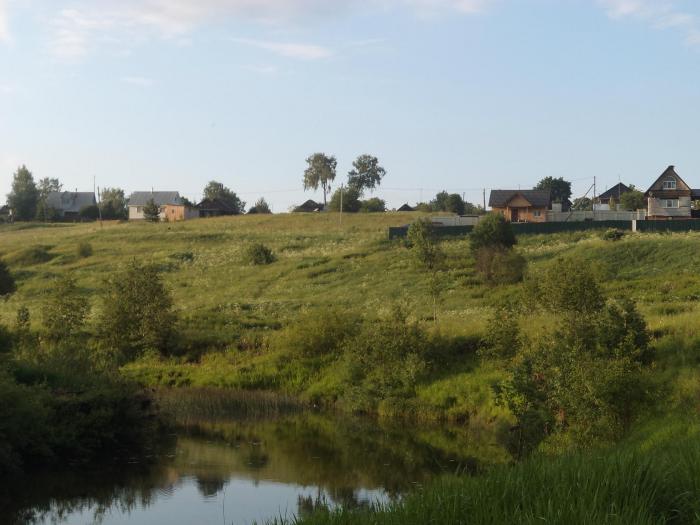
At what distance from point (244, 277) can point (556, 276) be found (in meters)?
37.3

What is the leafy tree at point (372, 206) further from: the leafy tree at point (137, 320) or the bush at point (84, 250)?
the leafy tree at point (137, 320)

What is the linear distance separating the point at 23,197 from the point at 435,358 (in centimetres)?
12499

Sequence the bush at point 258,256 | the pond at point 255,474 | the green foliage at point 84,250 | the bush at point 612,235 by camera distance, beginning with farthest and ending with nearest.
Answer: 1. the green foliage at point 84,250
2. the bush at point 258,256
3. the bush at point 612,235
4. the pond at point 255,474

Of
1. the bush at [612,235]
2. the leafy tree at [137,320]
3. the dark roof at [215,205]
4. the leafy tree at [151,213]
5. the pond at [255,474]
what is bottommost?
the pond at [255,474]

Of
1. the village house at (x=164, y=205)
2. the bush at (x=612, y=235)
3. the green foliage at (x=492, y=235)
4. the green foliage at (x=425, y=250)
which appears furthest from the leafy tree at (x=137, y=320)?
the village house at (x=164, y=205)

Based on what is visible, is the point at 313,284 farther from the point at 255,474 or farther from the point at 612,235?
the point at 255,474

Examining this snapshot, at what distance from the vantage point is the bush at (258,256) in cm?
7725

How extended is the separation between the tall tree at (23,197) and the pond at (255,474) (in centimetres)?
12185

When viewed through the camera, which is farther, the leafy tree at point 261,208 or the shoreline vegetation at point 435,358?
the leafy tree at point 261,208

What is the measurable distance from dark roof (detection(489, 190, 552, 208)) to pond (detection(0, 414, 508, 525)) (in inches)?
2868

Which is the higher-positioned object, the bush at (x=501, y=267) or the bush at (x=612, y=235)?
the bush at (x=612, y=235)

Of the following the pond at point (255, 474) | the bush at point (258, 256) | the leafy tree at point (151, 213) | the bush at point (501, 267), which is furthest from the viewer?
the leafy tree at point (151, 213)

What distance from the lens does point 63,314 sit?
152 feet

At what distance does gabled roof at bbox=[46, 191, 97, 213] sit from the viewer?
160250 millimetres
